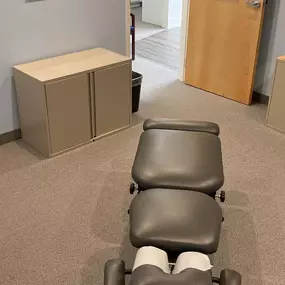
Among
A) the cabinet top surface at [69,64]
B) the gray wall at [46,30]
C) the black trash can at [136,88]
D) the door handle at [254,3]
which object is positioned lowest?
the black trash can at [136,88]

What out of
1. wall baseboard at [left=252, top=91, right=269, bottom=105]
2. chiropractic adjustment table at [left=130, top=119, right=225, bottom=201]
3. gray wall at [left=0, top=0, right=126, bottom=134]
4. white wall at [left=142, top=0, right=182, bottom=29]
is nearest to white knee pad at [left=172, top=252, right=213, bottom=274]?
chiropractic adjustment table at [left=130, top=119, right=225, bottom=201]

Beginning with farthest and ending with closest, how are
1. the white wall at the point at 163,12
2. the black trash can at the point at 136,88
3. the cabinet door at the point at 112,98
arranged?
the white wall at the point at 163,12, the black trash can at the point at 136,88, the cabinet door at the point at 112,98

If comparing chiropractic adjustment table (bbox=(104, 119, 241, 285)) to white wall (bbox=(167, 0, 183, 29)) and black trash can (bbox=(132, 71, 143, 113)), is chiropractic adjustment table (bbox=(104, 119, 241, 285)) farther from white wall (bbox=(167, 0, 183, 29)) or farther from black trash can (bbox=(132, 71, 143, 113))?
white wall (bbox=(167, 0, 183, 29))

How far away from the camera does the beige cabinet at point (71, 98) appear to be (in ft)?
9.25

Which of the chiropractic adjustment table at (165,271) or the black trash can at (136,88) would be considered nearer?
the chiropractic adjustment table at (165,271)

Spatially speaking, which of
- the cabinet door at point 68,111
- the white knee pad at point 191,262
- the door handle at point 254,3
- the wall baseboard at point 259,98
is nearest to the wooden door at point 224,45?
the door handle at point 254,3

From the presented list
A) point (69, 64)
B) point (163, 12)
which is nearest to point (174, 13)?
point (163, 12)

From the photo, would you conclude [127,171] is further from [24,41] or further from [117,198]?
[24,41]

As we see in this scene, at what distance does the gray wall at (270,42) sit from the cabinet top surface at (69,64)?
4.00 feet

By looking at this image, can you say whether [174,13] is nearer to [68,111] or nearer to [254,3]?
[254,3]

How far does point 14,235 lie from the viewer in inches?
90.1

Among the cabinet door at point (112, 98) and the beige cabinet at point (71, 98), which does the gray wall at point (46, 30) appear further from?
the cabinet door at point (112, 98)

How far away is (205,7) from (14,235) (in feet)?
8.12

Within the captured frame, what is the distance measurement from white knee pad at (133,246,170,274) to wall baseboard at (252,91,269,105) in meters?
2.48
